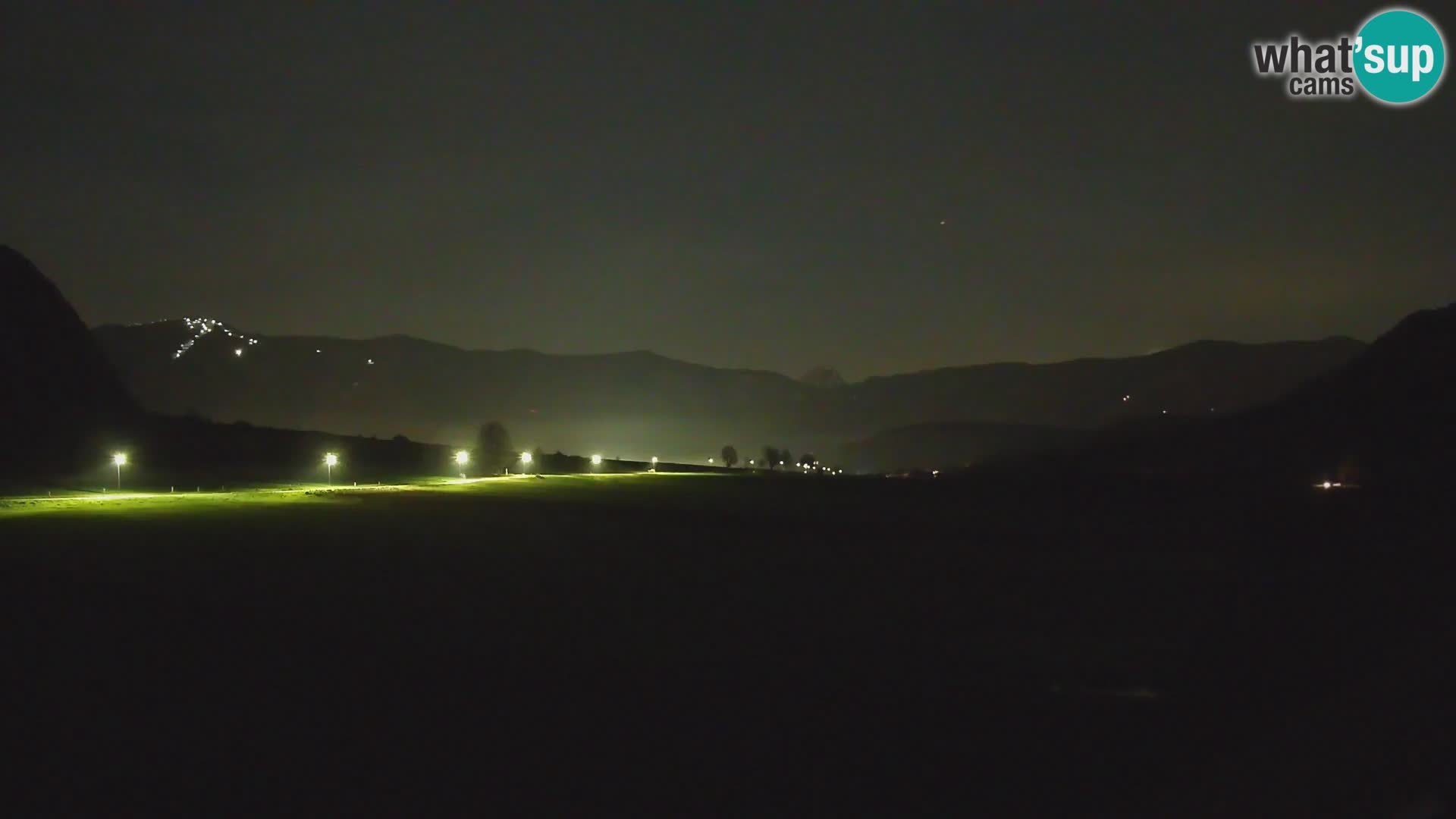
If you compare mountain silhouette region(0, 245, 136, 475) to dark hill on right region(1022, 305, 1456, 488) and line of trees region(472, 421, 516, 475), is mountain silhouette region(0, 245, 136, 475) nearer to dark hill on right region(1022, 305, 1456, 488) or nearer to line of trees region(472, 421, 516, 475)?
line of trees region(472, 421, 516, 475)

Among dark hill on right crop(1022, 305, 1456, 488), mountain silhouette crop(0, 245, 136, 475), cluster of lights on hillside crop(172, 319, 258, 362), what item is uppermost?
cluster of lights on hillside crop(172, 319, 258, 362)

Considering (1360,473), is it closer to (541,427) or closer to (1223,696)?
(1223,696)

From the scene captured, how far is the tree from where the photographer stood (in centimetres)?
8369

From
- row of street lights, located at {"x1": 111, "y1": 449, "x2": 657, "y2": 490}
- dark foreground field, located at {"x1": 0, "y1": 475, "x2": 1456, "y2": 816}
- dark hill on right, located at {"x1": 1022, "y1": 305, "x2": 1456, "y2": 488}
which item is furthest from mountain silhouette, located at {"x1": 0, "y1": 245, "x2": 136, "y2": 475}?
dark hill on right, located at {"x1": 1022, "y1": 305, "x2": 1456, "y2": 488}

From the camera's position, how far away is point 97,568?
18.6m

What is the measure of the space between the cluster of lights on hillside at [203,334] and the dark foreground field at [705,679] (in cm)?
16061

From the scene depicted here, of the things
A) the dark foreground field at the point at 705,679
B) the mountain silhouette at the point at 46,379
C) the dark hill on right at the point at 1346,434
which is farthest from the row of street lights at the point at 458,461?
the dark hill on right at the point at 1346,434

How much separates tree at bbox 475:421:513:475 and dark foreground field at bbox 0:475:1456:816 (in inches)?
2269

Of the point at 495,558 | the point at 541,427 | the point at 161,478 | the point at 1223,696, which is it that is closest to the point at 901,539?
the point at 495,558

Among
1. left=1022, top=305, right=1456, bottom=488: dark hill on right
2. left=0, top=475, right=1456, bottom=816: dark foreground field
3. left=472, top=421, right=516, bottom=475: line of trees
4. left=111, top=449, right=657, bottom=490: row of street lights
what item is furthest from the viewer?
left=472, top=421, right=516, bottom=475: line of trees

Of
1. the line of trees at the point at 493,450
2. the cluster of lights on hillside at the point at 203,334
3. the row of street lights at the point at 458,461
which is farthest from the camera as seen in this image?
the cluster of lights on hillside at the point at 203,334

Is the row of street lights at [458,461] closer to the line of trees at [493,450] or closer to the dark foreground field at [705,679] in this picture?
the line of trees at [493,450]

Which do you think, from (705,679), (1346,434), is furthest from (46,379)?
(1346,434)

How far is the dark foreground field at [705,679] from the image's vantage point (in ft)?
24.3
